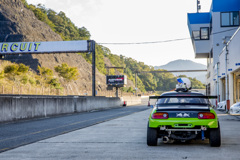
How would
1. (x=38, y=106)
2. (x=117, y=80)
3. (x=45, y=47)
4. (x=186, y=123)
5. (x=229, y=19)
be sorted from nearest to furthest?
(x=186, y=123) → (x=38, y=106) → (x=45, y=47) → (x=229, y=19) → (x=117, y=80)

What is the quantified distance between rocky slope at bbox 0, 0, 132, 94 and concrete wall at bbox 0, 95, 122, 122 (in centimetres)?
4932

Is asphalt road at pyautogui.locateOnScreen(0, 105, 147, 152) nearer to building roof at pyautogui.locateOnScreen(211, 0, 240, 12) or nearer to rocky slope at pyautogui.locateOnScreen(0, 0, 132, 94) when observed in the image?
building roof at pyautogui.locateOnScreen(211, 0, 240, 12)

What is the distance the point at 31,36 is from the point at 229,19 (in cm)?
5673

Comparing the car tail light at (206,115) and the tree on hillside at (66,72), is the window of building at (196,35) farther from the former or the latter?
the car tail light at (206,115)

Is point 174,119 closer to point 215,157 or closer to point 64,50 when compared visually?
point 215,157

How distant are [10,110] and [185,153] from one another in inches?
497

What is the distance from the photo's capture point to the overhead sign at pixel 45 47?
43.6 m

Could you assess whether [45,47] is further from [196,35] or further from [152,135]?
[152,135]

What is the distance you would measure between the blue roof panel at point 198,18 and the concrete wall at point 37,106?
28307mm

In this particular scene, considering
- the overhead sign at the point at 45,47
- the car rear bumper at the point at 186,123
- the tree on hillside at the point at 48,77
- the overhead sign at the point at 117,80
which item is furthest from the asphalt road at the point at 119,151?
the overhead sign at the point at 117,80

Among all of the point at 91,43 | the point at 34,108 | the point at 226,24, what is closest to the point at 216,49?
the point at 226,24

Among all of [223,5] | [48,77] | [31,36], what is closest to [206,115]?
[223,5]

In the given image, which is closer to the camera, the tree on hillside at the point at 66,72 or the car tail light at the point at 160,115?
the car tail light at the point at 160,115

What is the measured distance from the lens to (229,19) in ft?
154
